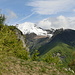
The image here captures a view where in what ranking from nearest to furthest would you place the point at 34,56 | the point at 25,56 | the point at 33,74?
the point at 33,74 < the point at 25,56 < the point at 34,56

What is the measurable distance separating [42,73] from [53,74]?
1972 mm

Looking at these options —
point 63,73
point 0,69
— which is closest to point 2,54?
point 0,69

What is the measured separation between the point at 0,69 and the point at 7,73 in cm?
116

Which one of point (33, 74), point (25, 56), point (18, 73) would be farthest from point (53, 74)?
point (25, 56)

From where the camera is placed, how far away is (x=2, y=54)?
16953 millimetres

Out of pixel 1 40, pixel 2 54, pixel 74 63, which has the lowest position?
pixel 74 63

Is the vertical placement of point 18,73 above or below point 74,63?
above

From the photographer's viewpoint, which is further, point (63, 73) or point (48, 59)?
point (48, 59)

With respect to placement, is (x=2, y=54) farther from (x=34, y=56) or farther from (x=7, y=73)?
(x=34, y=56)

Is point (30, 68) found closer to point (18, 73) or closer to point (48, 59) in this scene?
point (18, 73)

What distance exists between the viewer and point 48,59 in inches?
1807

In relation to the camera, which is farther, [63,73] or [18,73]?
[63,73]

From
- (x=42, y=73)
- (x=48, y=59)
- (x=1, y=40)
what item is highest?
(x=1, y=40)

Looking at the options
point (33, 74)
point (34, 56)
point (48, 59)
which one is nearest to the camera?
point (33, 74)
